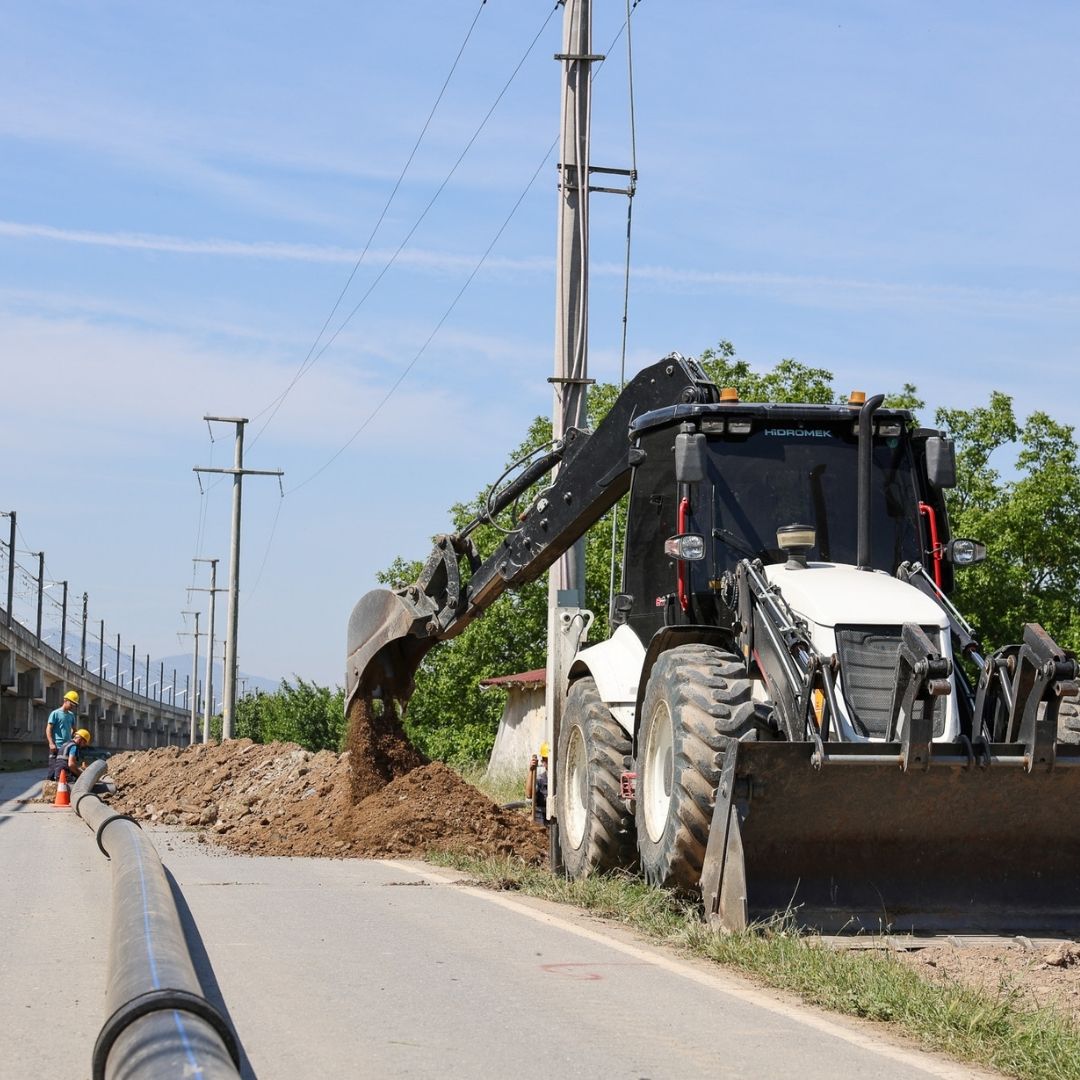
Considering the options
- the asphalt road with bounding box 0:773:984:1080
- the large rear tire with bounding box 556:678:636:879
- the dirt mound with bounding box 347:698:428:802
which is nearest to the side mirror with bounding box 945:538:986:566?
the large rear tire with bounding box 556:678:636:879

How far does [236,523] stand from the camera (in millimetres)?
49844

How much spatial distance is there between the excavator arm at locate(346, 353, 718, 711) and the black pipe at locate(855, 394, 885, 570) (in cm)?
119

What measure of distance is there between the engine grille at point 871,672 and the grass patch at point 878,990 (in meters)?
1.35

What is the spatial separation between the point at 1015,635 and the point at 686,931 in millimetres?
35237

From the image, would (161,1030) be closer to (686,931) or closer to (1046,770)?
(686,931)

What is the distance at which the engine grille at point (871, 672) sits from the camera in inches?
361

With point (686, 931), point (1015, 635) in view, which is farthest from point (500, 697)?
point (686, 931)

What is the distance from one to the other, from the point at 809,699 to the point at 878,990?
217 cm

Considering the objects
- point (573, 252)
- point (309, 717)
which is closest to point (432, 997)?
point (573, 252)

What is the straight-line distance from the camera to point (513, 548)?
1367cm

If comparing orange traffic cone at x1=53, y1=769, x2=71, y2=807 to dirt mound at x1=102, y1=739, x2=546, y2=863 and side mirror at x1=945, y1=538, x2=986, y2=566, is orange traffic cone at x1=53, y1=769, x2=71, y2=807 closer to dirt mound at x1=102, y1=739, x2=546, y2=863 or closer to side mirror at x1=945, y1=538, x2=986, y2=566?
dirt mound at x1=102, y1=739, x2=546, y2=863

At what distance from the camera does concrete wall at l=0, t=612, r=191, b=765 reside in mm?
66438

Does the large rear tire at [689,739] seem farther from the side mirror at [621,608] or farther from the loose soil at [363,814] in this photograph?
the loose soil at [363,814]

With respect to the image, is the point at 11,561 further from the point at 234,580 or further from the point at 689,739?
the point at 689,739
